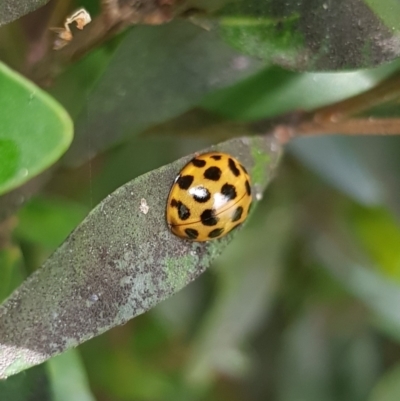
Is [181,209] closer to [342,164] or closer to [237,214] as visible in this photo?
[237,214]

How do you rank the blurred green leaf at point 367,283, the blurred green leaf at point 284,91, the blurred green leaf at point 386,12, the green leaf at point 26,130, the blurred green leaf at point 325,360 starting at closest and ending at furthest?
the green leaf at point 26,130, the blurred green leaf at point 386,12, the blurred green leaf at point 284,91, the blurred green leaf at point 367,283, the blurred green leaf at point 325,360

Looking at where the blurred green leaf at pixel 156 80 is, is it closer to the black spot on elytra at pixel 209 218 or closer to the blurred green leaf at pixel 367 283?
the black spot on elytra at pixel 209 218

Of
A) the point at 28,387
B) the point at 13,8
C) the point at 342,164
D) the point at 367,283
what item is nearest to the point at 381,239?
the point at 367,283

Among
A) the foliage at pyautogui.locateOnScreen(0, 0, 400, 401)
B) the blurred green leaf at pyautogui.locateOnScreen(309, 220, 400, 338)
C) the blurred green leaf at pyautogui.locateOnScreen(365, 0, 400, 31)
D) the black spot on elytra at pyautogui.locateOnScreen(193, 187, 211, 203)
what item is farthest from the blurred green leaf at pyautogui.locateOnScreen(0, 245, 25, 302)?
the blurred green leaf at pyautogui.locateOnScreen(309, 220, 400, 338)

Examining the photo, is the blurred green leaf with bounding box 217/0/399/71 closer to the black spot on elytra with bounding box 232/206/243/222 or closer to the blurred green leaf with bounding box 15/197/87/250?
the black spot on elytra with bounding box 232/206/243/222

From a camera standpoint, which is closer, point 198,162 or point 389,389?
point 198,162

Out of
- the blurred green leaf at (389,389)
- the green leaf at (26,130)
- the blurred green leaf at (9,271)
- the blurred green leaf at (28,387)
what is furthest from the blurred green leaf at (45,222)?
the blurred green leaf at (389,389)
